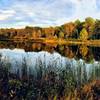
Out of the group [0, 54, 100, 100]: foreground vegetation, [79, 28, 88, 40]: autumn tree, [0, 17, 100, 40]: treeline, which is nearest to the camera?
[0, 54, 100, 100]: foreground vegetation

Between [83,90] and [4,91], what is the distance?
8.32ft

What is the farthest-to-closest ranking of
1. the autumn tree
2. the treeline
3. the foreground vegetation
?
the treeline → the autumn tree → the foreground vegetation

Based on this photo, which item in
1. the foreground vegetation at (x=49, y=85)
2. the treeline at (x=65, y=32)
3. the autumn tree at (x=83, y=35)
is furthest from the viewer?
the treeline at (x=65, y=32)

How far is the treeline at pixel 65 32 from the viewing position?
84.8 meters

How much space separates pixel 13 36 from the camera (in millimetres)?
104812

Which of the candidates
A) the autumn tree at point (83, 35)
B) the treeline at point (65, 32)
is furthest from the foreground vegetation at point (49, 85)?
the treeline at point (65, 32)

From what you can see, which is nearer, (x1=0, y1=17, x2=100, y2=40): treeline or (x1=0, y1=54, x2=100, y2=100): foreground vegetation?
(x1=0, y1=54, x2=100, y2=100): foreground vegetation

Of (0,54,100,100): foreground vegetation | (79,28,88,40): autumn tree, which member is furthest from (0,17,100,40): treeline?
(0,54,100,100): foreground vegetation

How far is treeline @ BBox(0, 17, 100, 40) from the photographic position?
8481 centimetres

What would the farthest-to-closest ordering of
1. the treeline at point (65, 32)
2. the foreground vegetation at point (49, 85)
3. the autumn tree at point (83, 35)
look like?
the treeline at point (65, 32) < the autumn tree at point (83, 35) < the foreground vegetation at point (49, 85)

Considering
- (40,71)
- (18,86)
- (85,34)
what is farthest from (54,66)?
(85,34)

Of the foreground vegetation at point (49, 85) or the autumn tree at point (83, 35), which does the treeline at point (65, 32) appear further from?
the foreground vegetation at point (49, 85)

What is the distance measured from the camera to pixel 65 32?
298 ft

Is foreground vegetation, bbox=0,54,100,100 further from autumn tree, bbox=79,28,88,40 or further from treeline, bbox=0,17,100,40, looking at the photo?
treeline, bbox=0,17,100,40
